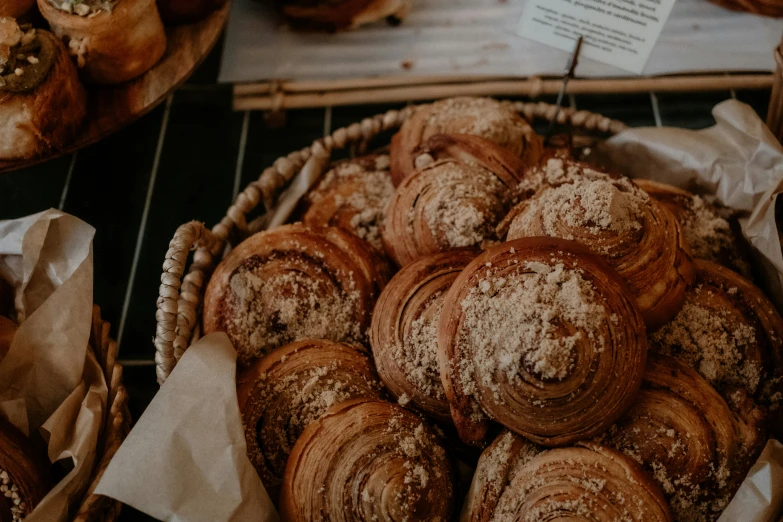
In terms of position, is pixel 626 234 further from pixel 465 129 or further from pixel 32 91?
pixel 32 91

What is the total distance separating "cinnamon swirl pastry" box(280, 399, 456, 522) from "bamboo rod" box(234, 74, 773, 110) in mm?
1043

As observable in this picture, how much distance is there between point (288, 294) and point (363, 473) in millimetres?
374

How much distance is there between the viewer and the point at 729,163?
144 centimetres

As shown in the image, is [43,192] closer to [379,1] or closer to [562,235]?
[379,1]

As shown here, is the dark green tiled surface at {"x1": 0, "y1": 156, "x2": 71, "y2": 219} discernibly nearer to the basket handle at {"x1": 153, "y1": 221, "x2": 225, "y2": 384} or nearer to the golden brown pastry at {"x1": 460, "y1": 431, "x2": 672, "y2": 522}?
the basket handle at {"x1": 153, "y1": 221, "x2": 225, "y2": 384}

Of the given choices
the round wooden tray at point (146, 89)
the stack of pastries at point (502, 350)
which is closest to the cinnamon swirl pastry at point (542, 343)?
the stack of pastries at point (502, 350)

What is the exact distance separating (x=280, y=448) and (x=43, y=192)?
1246mm

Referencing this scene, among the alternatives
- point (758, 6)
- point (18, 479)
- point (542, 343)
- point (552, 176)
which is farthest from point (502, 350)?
point (758, 6)

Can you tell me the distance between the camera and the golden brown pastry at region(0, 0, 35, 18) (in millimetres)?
1415

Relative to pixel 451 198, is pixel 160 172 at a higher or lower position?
lower

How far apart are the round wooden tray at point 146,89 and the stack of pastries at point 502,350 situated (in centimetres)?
46

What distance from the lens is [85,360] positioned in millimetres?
1244

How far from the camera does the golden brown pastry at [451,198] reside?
4.16 feet

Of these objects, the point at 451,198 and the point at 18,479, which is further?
the point at 451,198
